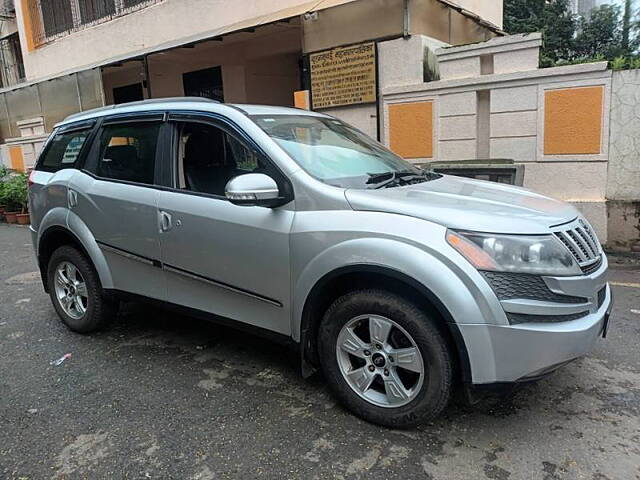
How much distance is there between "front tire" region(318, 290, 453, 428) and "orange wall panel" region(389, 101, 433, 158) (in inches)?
215

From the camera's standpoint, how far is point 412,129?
793 cm

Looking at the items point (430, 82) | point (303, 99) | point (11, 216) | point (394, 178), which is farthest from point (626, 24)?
point (11, 216)

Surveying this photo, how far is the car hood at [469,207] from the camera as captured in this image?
2.60 meters

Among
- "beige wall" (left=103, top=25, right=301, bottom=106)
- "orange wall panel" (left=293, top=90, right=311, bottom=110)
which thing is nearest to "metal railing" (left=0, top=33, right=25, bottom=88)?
"beige wall" (left=103, top=25, right=301, bottom=106)

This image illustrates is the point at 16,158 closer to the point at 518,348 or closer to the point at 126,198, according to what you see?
the point at 126,198

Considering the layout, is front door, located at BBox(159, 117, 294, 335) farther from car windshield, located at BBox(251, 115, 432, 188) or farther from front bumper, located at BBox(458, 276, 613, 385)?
front bumper, located at BBox(458, 276, 613, 385)

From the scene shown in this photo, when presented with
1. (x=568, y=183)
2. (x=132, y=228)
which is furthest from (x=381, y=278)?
(x=568, y=183)

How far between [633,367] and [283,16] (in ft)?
23.7

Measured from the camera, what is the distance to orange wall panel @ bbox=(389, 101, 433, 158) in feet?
25.6

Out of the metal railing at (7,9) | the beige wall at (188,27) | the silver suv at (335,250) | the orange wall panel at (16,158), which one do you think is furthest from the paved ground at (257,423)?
the metal railing at (7,9)

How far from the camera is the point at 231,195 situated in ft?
9.57

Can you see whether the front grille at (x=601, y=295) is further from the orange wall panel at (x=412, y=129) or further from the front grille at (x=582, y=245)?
the orange wall panel at (x=412, y=129)

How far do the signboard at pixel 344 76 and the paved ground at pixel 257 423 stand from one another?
17.7ft

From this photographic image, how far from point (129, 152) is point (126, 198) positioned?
1.25 ft
